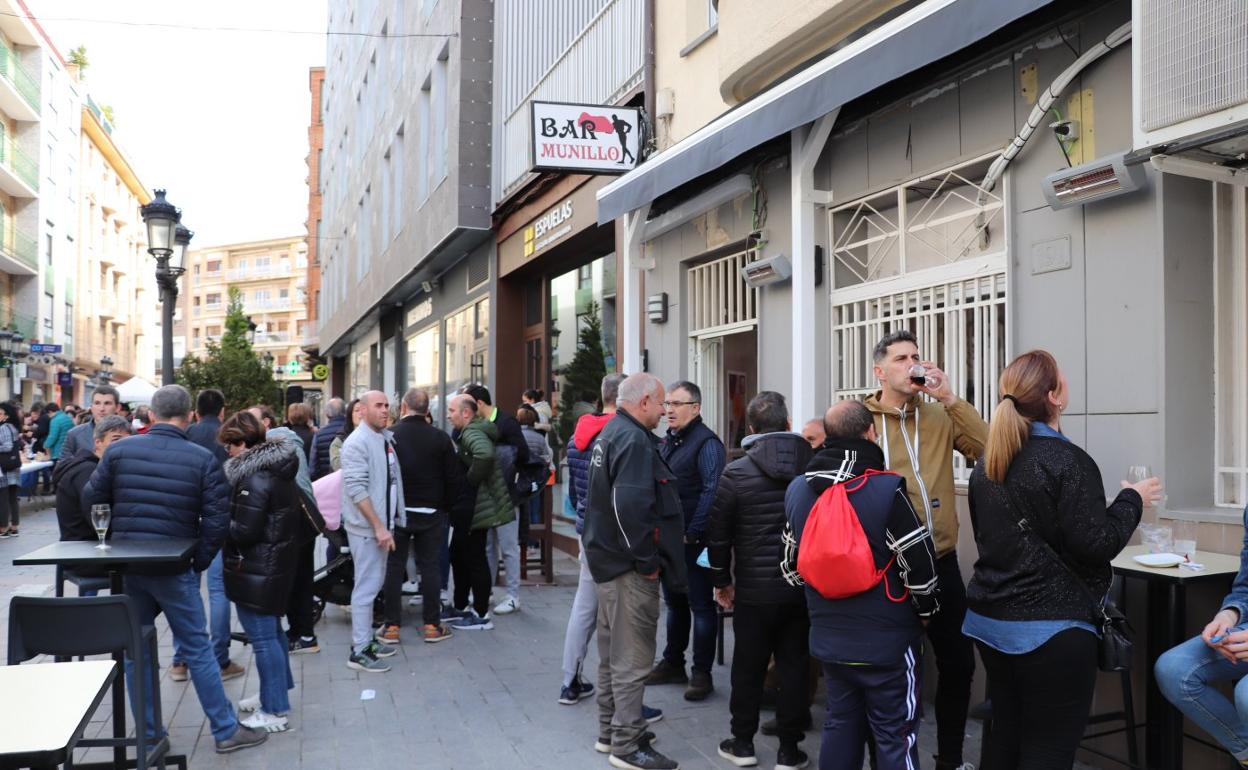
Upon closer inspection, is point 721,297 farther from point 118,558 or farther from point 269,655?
point 118,558

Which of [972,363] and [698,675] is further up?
[972,363]

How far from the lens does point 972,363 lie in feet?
19.8

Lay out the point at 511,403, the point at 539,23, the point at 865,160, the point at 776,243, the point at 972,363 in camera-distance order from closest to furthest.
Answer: the point at 972,363, the point at 865,160, the point at 776,243, the point at 539,23, the point at 511,403

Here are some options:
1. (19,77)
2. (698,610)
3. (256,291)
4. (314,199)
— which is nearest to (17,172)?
(19,77)

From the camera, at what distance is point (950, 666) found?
4680 millimetres

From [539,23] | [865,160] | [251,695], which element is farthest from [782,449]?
[539,23]

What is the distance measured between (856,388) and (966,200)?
163 cm

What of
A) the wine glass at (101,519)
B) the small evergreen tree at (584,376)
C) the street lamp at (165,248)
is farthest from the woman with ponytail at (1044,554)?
the street lamp at (165,248)

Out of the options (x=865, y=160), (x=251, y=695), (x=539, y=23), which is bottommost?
(x=251, y=695)

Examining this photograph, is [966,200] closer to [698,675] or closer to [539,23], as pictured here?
[698,675]

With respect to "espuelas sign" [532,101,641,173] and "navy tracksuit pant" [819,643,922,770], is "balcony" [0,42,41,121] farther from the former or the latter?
"navy tracksuit pant" [819,643,922,770]

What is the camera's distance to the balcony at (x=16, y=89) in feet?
108

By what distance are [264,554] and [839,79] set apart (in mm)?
4243

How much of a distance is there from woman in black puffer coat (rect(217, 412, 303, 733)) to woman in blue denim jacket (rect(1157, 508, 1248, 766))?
4264 millimetres
